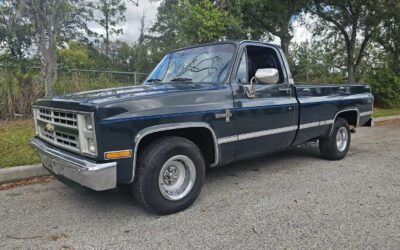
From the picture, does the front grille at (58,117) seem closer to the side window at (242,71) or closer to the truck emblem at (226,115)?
the truck emblem at (226,115)

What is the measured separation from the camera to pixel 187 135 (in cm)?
397

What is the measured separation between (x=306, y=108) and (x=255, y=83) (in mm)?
1203

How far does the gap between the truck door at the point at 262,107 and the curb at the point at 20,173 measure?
10.1 ft

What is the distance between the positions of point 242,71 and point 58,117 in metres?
2.32

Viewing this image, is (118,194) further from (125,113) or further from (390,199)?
(390,199)

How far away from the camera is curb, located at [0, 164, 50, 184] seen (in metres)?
4.84

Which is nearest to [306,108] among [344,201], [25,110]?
[344,201]

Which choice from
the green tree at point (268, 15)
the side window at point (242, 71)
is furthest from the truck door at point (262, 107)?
the green tree at point (268, 15)

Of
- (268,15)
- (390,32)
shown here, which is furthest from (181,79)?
(390,32)

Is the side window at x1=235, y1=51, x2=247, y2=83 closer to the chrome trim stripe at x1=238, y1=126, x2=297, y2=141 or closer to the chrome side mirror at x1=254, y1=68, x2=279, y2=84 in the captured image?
the chrome side mirror at x1=254, y1=68, x2=279, y2=84

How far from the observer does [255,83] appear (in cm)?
456

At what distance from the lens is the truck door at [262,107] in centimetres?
425

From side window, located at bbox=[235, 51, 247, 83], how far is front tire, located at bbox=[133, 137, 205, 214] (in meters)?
1.17

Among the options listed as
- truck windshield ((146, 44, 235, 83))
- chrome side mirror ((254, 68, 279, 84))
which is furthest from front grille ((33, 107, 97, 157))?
chrome side mirror ((254, 68, 279, 84))
